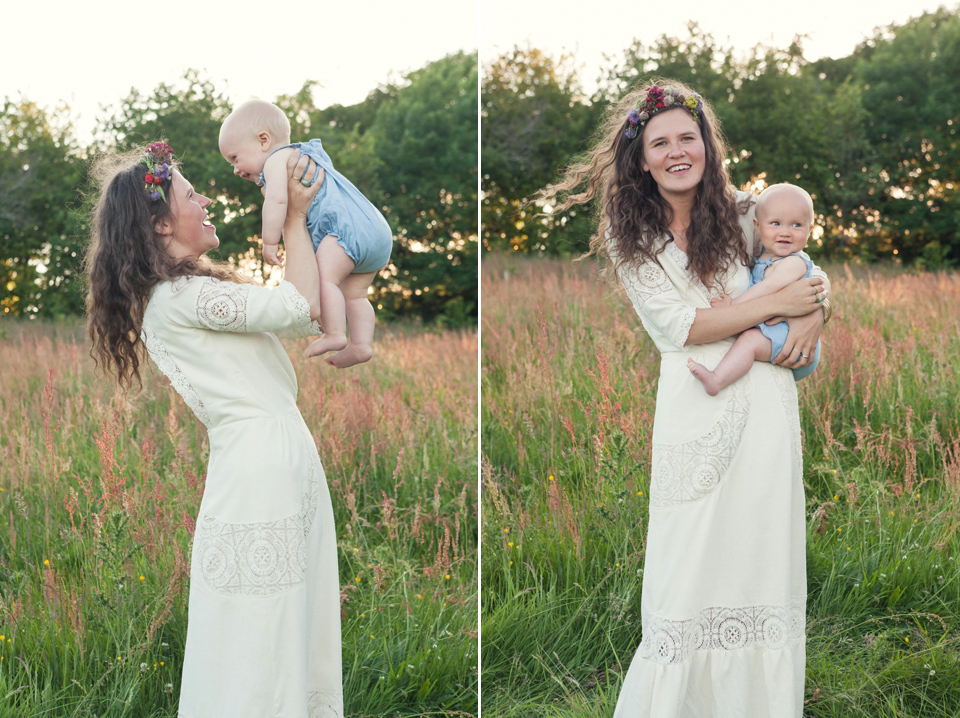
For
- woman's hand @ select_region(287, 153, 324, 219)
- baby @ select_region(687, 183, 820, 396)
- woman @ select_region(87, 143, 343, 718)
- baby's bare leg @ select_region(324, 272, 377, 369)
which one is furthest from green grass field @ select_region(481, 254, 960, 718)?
woman @ select_region(87, 143, 343, 718)

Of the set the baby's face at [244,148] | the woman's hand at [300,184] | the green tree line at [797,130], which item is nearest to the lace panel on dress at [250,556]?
the woman's hand at [300,184]

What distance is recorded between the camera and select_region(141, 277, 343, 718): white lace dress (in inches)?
85.0

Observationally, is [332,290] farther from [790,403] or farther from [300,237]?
[790,403]

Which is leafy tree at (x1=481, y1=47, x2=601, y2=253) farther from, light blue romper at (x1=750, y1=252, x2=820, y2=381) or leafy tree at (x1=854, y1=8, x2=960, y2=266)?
light blue romper at (x1=750, y1=252, x2=820, y2=381)

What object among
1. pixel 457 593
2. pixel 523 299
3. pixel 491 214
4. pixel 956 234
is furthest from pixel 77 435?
pixel 956 234

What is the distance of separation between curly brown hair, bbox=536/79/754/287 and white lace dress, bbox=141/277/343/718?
1.08m

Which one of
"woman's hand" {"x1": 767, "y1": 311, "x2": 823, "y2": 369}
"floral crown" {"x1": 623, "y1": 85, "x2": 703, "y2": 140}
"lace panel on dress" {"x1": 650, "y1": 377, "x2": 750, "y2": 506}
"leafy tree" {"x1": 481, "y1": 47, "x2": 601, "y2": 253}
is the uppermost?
"leafy tree" {"x1": 481, "y1": 47, "x2": 601, "y2": 253}

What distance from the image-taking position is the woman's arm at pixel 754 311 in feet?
7.45

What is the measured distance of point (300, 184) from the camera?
230 cm

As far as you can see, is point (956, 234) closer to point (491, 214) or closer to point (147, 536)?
point (491, 214)

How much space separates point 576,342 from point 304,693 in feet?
11.7

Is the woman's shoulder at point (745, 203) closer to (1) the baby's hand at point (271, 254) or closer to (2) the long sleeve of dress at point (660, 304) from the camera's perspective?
(2) the long sleeve of dress at point (660, 304)

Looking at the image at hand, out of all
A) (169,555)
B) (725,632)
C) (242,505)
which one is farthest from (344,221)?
(169,555)

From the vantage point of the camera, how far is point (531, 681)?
3.43m
